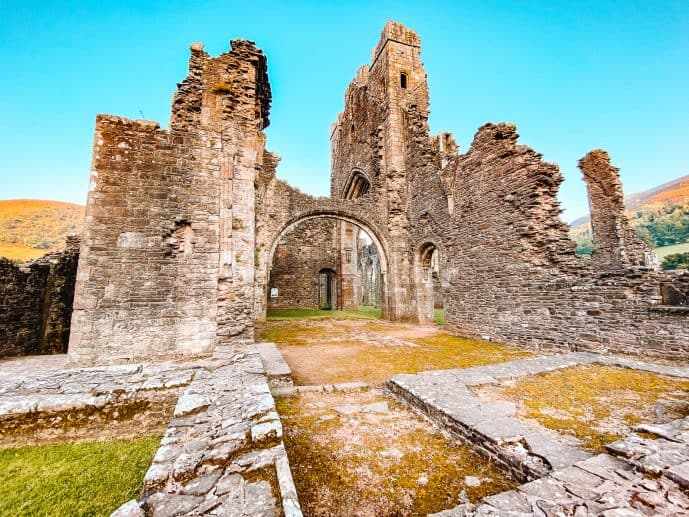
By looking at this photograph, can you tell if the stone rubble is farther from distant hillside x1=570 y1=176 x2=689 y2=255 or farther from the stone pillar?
distant hillside x1=570 y1=176 x2=689 y2=255

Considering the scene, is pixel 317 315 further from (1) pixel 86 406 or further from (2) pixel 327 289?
(1) pixel 86 406

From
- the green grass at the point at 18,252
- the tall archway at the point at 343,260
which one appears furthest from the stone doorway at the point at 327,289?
the green grass at the point at 18,252

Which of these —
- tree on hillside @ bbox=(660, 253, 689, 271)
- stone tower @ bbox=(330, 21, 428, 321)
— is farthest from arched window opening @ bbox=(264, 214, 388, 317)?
tree on hillside @ bbox=(660, 253, 689, 271)

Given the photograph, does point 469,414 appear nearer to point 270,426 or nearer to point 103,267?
point 270,426

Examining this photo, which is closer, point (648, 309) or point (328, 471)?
point (328, 471)

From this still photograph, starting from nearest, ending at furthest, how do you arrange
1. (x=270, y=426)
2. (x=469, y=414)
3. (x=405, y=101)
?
(x=270, y=426) → (x=469, y=414) → (x=405, y=101)

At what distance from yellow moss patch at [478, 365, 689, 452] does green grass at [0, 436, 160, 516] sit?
3.53 meters

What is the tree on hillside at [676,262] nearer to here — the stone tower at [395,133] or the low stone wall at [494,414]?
the stone tower at [395,133]

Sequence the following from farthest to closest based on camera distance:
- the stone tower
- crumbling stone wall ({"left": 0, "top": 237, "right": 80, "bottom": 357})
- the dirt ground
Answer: the stone tower < crumbling stone wall ({"left": 0, "top": 237, "right": 80, "bottom": 357}) < the dirt ground

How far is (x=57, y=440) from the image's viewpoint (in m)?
3.12

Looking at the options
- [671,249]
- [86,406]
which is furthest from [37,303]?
[671,249]

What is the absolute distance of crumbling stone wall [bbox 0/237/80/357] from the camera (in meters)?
6.77

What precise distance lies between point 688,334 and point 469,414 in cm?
476

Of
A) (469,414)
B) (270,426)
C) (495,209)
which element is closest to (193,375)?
(270,426)
